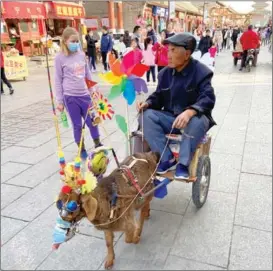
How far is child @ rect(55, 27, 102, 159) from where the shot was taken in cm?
370

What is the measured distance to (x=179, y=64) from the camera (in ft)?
8.90

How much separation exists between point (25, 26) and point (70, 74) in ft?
49.6

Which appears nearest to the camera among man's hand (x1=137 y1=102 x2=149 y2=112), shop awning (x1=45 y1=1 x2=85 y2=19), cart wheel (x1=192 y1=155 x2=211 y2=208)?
cart wheel (x1=192 y1=155 x2=211 y2=208)

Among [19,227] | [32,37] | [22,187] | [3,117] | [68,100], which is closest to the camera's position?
[19,227]

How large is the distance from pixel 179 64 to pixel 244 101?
506 cm

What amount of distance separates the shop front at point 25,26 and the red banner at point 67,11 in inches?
29.9

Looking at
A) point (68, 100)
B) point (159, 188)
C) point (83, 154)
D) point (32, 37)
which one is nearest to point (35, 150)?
point (83, 154)

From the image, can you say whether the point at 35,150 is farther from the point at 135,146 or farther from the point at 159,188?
the point at 159,188

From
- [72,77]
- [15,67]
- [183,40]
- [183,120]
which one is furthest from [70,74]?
[15,67]

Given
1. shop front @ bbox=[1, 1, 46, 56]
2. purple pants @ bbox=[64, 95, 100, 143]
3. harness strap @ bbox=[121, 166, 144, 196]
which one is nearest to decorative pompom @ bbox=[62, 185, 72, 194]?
harness strap @ bbox=[121, 166, 144, 196]

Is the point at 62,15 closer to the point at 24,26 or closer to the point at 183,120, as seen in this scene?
the point at 24,26

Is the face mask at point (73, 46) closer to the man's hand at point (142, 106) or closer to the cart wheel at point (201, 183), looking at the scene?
the man's hand at point (142, 106)

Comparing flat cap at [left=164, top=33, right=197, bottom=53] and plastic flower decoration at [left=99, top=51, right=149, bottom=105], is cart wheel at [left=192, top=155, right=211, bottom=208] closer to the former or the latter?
plastic flower decoration at [left=99, top=51, right=149, bottom=105]

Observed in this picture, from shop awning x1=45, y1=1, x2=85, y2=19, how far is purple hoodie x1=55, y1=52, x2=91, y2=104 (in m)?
13.3
